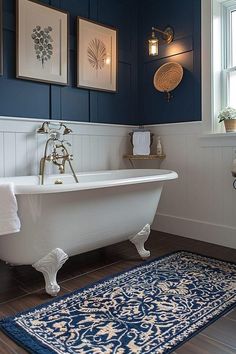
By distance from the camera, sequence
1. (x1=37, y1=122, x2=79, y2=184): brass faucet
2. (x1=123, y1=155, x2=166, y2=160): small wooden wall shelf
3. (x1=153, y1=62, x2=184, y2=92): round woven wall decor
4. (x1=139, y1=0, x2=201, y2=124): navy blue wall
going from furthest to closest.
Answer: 1. (x1=123, y1=155, x2=166, y2=160): small wooden wall shelf
2. (x1=153, y1=62, x2=184, y2=92): round woven wall decor
3. (x1=139, y1=0, x2=201, y2=124): navy blue wall
4. (x1=37, y1=122, x2=79, y2=184): brass faucet

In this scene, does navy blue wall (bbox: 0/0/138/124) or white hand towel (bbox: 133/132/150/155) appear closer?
navy blue wall (bbox: 0/0/138/124)

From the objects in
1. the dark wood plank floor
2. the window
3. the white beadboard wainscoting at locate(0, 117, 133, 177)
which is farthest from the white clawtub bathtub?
the window

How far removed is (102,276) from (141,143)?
1.61 m

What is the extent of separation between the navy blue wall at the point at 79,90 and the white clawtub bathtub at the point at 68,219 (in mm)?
744

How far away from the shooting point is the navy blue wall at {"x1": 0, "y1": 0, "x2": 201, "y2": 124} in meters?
2.61

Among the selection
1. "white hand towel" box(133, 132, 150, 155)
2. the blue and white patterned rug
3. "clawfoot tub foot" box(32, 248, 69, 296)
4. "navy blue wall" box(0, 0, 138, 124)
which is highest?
"navy blue wall" box(0, 0, 138, 124)

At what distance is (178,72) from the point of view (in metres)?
3.04

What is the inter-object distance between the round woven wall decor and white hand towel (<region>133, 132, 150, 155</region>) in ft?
1.63

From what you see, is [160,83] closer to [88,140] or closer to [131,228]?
[88,140]

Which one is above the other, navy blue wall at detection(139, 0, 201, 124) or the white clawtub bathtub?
navy blue wall at detection(139, 0, 201, 124)

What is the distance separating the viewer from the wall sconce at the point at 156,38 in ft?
9.85

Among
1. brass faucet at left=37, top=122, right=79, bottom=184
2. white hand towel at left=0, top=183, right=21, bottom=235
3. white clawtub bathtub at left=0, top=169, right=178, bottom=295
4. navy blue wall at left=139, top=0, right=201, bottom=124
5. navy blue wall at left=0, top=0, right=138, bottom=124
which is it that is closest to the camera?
white hand towel at left=0, top=183, right=21, bottom=235

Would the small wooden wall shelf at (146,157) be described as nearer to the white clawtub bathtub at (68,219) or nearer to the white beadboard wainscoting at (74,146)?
the white beadboard wainscoting at (74,146)

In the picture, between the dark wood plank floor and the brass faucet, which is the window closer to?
the dark wood plank floor
